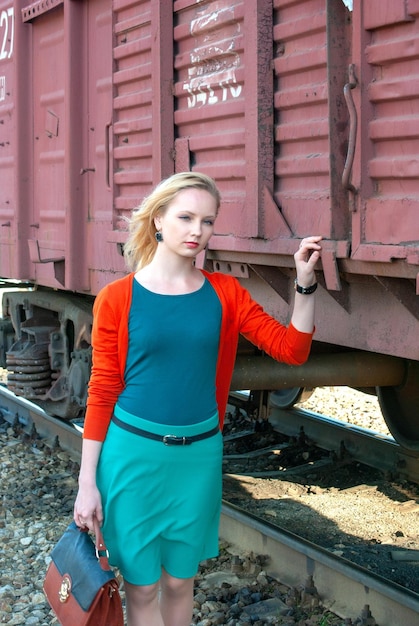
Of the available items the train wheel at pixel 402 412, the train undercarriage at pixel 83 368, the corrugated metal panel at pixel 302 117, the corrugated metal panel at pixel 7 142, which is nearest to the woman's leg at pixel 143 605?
the corrugated metal panel at pixel 302 117

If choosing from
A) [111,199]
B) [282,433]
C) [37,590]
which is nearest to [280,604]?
[37,590]

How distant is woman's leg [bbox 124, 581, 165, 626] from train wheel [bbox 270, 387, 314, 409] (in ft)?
14.6

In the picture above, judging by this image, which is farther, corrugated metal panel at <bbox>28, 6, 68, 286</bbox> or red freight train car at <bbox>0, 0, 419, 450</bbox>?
corrugated metal panel at <bbox>28, 6, 68, 286</bbox>

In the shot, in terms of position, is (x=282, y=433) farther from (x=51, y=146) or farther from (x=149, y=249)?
(x=149, y=249)

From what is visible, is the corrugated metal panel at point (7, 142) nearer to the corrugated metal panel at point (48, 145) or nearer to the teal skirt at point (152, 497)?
the corrugated metal panel at point (48, 145)

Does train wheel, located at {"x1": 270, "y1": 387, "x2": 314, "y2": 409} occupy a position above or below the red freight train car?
below

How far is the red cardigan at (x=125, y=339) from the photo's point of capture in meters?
3.03

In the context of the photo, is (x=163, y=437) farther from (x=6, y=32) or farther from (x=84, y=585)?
(x=6, y=32)

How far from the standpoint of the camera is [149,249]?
3262mm

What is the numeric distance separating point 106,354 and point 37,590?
7.02 ft

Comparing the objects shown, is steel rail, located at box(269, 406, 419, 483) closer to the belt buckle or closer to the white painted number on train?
the belt buckle

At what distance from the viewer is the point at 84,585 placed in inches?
113

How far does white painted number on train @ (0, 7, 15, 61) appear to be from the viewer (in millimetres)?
7598

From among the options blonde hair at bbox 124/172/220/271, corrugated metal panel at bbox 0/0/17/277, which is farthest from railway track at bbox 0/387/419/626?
corrugated metal panel at bbox 0/0/17/277
